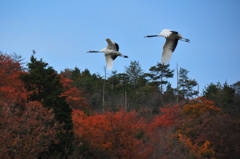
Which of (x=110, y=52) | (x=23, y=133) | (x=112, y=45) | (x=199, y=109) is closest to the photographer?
(x=110, y=52)

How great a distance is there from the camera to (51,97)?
583 inches

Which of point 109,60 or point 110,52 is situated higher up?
point 110,52

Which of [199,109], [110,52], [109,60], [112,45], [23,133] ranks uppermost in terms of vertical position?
[112,45]

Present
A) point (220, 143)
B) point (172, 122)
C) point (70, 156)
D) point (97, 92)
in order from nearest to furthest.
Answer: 1. point (70, 156)
2. point (220, 143)
3. point (172, 122)
4. point (97, 92)

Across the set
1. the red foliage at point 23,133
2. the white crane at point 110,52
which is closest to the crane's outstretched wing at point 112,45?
the white crane at point 110,52

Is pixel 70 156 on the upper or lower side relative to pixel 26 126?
lower

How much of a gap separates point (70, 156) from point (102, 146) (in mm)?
3006

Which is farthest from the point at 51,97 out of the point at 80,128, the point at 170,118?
the point at 170,118

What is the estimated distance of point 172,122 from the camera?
25031 millimetres

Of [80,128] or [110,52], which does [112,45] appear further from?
[80,128]

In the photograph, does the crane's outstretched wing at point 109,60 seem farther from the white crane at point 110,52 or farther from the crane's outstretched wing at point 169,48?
the crane's outstretched wing at point 169,48

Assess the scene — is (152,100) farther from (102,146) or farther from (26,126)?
(26,126)

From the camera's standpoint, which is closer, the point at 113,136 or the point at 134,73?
the point at 113,136

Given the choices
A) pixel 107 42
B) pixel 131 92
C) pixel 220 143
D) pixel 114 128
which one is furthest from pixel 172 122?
pixel 107 42
